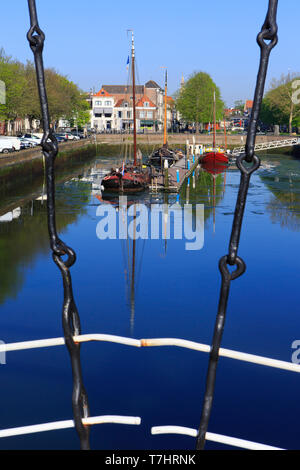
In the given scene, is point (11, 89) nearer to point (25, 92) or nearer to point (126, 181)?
point (25, 92)

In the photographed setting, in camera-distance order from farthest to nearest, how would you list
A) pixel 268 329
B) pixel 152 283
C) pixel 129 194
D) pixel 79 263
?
pixel 129 194 < pixel 79 263 < pixel 152 283 < pixel 268 329

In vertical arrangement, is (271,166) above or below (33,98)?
below

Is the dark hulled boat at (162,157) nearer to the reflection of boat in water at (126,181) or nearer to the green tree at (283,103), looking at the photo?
the reflection of boat in water at (126,181)

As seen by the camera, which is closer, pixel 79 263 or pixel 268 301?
pixel 268 301

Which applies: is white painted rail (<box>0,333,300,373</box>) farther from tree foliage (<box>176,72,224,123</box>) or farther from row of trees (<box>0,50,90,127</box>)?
tree foliage (<box>176,72,224,123</box>)

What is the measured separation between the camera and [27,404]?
928 centimetres

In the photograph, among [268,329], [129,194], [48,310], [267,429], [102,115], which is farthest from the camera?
[102,115]

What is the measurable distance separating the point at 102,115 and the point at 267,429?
97.3 meters

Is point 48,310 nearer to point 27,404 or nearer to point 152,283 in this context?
point 152,283

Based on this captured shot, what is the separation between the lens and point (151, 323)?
13.2 m

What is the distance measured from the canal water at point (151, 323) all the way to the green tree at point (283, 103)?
53739mm

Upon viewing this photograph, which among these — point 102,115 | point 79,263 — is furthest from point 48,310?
point 102,115

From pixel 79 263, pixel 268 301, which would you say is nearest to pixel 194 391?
pixel 268 301

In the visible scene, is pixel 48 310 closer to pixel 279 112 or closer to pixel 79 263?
pixel 79 263
